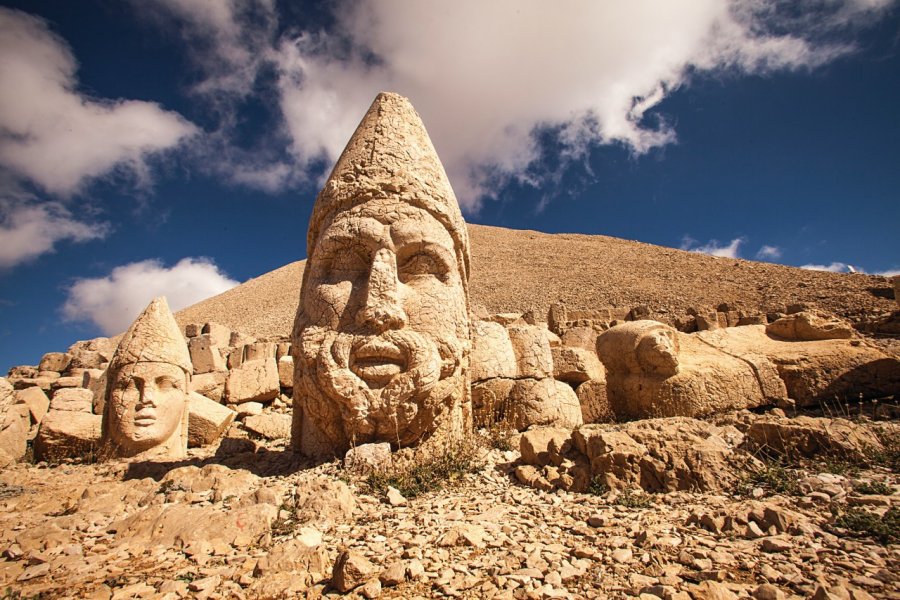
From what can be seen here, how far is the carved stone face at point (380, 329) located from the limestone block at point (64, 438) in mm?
4102

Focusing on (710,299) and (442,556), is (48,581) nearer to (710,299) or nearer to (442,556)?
(442,556)

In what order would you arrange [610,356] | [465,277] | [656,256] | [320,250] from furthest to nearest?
[656,256] → [610,356] → [465,277] → [320,250]

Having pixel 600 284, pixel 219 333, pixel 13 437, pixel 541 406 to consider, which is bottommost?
pixel 13 437

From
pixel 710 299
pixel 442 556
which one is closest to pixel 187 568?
pixel 442 556

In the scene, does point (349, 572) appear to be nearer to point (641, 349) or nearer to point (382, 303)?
point (382, 303)

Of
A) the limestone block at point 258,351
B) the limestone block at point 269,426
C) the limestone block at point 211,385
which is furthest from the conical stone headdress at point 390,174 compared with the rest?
the limestone block at point 258,351

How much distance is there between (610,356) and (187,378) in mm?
5161

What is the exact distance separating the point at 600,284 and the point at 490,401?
30547 millimetres

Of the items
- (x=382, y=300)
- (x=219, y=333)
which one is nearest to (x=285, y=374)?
(x=382, y=300)

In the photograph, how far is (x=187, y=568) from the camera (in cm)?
210

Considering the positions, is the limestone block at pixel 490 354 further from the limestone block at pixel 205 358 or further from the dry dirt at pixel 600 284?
the dry dirt at pixel 600 284

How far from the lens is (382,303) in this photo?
342 cm

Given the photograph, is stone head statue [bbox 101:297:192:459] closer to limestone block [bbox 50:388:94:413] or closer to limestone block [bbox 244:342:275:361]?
limestone block [bbox 50:388:94:413]

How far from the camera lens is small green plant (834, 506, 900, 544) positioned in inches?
75.9
